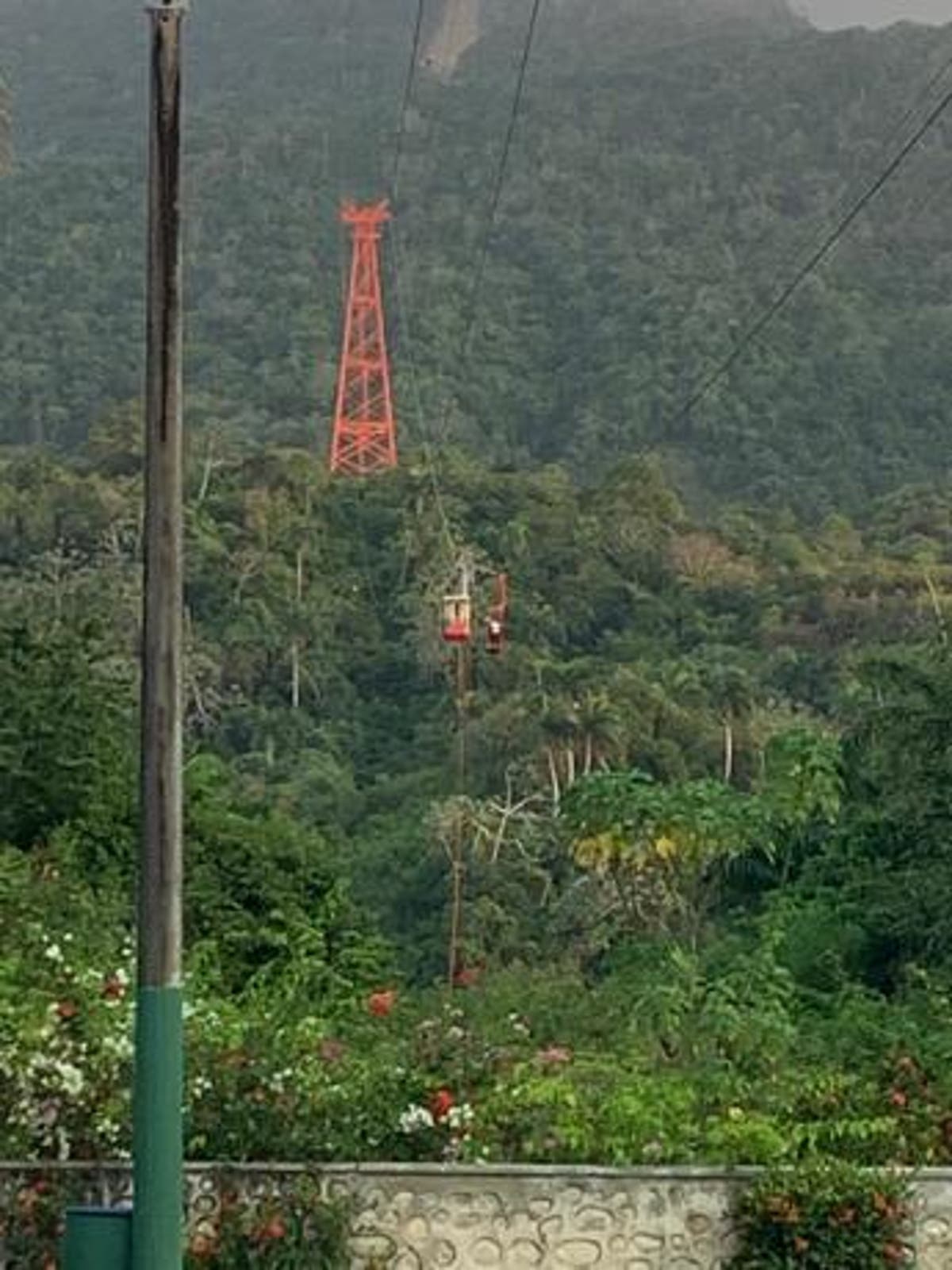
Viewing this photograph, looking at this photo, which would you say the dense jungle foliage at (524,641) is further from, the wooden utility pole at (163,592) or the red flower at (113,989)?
the wooden utility pole at (163,592)

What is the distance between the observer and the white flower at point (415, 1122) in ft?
32.6

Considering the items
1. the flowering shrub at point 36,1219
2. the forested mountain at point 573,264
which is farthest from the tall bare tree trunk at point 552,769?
the flowering shrub at point 36,1219

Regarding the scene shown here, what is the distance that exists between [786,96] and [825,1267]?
92.8 metres

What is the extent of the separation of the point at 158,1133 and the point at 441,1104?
450cm

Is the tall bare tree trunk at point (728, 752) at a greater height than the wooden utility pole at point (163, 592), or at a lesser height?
greater

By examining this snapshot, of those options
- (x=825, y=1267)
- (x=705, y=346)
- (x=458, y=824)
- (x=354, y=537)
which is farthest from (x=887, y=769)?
(x=705, y=346)

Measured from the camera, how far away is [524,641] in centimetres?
4512

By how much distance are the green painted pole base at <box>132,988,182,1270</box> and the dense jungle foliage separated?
4.11 meters

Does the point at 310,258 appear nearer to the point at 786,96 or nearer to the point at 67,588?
the point at 786,96

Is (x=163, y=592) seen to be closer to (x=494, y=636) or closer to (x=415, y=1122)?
(x=415, y=1122)

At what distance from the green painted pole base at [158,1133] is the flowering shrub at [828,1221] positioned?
4.25 m

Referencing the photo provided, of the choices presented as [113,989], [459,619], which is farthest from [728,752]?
[113,989]

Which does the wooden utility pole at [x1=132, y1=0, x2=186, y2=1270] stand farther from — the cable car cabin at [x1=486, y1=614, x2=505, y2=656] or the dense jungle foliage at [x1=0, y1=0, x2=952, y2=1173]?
the cable car cabin at [x1=486, y1=614, x2=505, y2=656]

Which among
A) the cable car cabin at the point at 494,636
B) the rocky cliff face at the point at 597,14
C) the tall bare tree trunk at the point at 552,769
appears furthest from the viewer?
the rocky cliff face at the point at 597,14
